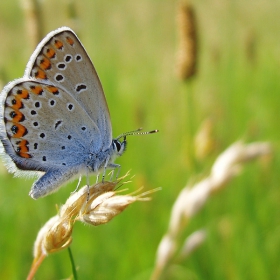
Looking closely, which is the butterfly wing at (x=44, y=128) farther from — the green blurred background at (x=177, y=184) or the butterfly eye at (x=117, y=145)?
the green blurred background at (x=177, y=184)

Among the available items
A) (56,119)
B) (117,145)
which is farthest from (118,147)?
(56,119)

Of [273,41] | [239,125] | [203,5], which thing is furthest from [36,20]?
[203,5]

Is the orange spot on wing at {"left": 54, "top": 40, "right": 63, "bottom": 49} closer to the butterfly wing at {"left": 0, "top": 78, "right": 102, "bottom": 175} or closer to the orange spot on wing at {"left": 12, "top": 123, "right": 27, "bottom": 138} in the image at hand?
the butterfly wing at {"left": 0, "top": 78, "right": 102, "bottom": 175}

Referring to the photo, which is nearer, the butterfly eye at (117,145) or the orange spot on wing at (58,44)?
the orange spot on wing at (58,44)

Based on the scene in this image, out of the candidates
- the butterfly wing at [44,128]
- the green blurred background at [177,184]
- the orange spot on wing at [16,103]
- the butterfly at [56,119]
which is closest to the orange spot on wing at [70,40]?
the butterfly at [56,119]

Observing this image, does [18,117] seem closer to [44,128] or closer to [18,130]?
[18,130]

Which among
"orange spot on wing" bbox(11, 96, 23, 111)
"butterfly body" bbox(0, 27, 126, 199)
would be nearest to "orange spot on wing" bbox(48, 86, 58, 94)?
"butterfly body" bbox(0, 27, 126, 199)

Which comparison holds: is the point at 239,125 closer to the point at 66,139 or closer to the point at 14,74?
the point at 66,139
